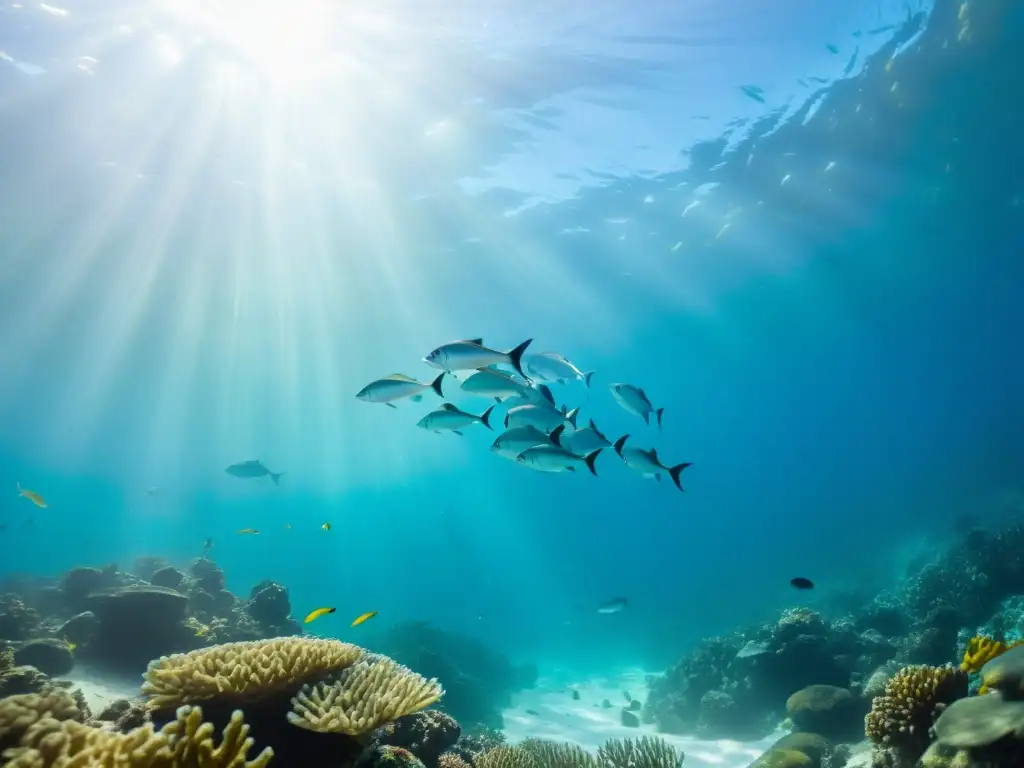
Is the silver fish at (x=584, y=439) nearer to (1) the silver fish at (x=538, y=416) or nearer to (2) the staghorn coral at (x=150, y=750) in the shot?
(1) the silver fish at (x=538, y=416)

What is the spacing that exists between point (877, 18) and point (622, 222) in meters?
11.6

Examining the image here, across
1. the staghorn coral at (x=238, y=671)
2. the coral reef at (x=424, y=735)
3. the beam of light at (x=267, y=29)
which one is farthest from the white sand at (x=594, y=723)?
the beam of light at (x=267, y=29)

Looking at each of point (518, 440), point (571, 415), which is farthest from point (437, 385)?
point (571, 415)

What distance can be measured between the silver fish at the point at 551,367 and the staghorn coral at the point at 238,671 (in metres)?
4.22

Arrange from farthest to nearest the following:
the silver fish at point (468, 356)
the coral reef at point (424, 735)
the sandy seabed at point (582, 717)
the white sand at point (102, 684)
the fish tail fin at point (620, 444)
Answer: the sandy seabed at point (582, 717)
the white sand at point (102, 684)
the fish tail fin at point (620, 444)
the silver fish at point (468, 356)
the coral reef at point (424, 735)

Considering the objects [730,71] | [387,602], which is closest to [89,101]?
[730,71]

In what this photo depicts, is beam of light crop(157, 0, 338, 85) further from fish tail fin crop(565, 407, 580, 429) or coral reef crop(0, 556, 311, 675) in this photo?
coral reef crop(0, 556, 311, 675)

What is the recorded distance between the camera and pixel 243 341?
123 ft

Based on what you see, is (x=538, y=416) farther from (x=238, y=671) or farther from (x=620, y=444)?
(x=238, y=671)

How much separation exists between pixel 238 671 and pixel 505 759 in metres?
2.99

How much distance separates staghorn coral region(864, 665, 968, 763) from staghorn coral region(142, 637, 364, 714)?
A: 17.3 ft

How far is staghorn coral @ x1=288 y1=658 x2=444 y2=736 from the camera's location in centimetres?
322

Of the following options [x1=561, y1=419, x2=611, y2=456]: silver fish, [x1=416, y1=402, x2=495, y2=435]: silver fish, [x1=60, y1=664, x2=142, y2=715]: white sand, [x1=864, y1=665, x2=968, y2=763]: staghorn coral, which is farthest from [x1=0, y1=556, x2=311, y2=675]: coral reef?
[x1=864, y1=665, x2=968, y2=763]: staghorn coral

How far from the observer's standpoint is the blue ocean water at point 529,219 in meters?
16.9
